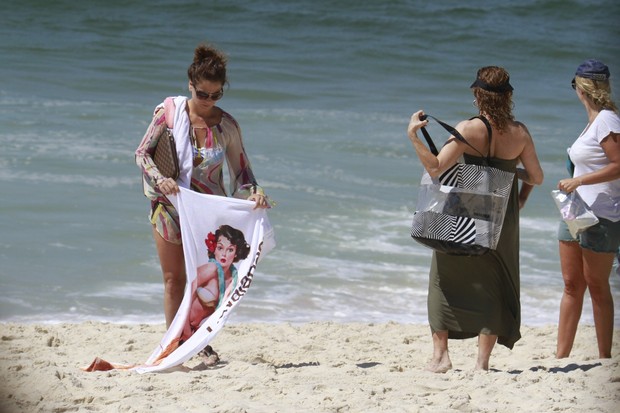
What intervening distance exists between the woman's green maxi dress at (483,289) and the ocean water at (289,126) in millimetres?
1143

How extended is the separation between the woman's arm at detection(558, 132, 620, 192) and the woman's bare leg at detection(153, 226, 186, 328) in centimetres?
191

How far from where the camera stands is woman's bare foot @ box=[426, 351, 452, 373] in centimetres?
526

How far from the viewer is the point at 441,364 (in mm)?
5270

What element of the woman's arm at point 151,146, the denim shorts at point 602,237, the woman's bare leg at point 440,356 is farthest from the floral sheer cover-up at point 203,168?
the denim shorts at point 602,237

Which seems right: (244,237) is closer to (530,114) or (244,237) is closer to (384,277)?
(384,277)

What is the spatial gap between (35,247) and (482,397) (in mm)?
5061

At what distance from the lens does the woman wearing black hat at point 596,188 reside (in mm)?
5332

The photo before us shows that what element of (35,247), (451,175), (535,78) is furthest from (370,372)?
(535,78)

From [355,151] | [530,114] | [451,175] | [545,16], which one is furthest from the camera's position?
[545,16]

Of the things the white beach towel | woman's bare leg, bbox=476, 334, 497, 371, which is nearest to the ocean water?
woman's bare leg, bbox=476, 334, 497, 371

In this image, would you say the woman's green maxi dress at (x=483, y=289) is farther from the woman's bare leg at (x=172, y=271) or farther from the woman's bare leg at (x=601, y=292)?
the woman's bare leg at (x=172, y=271)

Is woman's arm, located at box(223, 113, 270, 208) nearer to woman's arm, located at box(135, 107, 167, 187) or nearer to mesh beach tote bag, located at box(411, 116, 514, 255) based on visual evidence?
woman's arm, located at box(135, 107, 167, 187)

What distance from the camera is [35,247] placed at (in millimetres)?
8773

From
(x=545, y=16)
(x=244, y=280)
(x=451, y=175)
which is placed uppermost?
(x=545, y=16)
